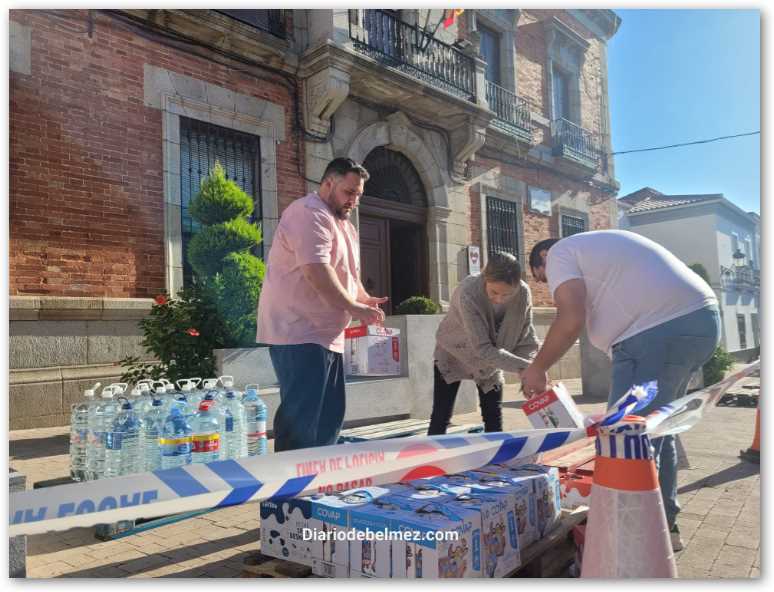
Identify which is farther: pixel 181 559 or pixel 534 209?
pixel 534 209

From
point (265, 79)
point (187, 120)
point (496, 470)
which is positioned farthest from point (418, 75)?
point (496, 470)

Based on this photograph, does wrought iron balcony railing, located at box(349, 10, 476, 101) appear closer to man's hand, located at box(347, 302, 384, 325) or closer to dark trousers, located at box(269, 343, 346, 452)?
man's hand, located at box(347, 302, 384, 325)

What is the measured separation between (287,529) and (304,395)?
0.64 m

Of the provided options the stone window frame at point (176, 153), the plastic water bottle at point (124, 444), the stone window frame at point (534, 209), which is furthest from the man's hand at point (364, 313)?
the stone window frame at point (176, 153)

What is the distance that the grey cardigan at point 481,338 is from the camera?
3465mm

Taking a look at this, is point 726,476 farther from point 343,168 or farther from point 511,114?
point 511,114

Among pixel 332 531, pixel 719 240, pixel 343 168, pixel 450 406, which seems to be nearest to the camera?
pixel 332 531

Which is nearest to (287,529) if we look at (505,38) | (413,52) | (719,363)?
(719,363)

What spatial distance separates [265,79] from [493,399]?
568cm

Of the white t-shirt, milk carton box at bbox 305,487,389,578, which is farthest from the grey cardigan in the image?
→ milk carton box at bbox 305,487,389,578

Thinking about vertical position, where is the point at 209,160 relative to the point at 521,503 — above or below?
above

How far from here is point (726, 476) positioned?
12.0ft

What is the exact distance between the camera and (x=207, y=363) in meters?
5.38

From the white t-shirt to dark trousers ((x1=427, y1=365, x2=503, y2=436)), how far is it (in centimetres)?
121
